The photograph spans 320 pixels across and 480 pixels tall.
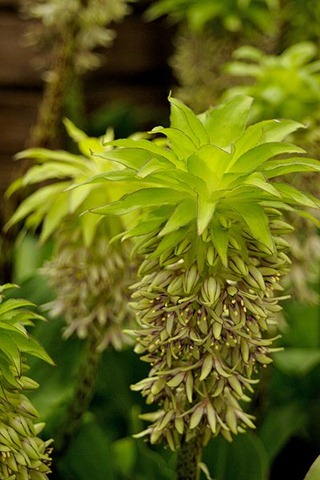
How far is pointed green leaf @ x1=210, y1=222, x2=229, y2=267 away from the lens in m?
0.52

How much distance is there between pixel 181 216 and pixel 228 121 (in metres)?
0.09

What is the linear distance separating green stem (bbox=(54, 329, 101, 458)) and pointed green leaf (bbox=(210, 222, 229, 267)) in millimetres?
292

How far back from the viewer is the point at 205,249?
54cm

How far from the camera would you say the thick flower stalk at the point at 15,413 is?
53cm

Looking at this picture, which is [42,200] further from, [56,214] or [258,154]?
[258,154]

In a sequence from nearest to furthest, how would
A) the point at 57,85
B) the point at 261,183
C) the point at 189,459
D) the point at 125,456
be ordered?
1. the point at 261,183
2. the point at 189,459
3. the point at 125,456
4. the point at 57,85

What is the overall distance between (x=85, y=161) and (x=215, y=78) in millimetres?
496

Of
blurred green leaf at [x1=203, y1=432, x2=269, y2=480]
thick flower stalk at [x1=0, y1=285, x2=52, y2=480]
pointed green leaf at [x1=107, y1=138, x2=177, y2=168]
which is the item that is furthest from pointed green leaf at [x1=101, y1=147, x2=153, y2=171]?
blurred green leaf at [x1=203, y1=432, x2=269, y2=480]

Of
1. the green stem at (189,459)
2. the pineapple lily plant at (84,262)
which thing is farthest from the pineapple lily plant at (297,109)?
the green stem at (189,459)

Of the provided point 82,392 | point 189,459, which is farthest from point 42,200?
point 189,459

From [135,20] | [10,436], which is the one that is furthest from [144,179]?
[135,20]

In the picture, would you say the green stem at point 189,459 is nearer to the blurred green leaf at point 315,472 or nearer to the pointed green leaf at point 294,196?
the blurred green leaf at point 315,472

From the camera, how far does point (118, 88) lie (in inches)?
69.6

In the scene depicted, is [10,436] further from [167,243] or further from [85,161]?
[85,161]
